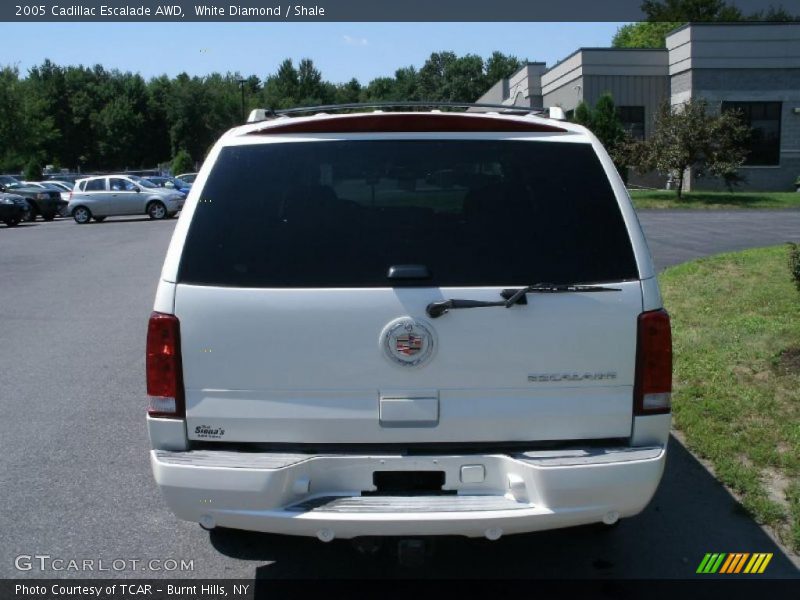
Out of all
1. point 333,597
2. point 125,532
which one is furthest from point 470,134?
point 125,532

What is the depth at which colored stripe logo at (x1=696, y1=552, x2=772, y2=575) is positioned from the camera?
13.5 ft

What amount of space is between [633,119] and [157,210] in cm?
2233

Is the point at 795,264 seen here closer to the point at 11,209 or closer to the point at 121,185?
the point at 121,185

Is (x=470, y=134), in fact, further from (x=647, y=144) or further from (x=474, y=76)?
(x=474, y=76)

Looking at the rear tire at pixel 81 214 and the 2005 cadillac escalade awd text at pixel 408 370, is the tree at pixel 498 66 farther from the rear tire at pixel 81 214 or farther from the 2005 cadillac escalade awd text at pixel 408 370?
the 2005 cadillac escalade awd text at pixel 408 370

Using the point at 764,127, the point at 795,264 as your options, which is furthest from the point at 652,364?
the point at 764,127

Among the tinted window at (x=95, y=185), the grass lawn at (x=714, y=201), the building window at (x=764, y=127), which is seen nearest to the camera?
the grass lawn at (x=714, y=201)

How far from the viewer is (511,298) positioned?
127 inches

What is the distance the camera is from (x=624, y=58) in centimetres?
3928

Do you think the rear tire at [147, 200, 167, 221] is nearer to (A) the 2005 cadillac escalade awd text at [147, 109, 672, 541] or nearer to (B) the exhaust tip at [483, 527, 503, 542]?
(A) the 2005 cadillac escalade awd text at [147, 109, 672, 541]

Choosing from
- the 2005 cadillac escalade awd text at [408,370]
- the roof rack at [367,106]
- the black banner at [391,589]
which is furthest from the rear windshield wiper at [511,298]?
the black banner at [391,589]

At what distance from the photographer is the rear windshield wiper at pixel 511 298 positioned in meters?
3.23

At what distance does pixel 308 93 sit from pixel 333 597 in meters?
109

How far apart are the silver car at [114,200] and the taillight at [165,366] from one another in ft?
99.7
